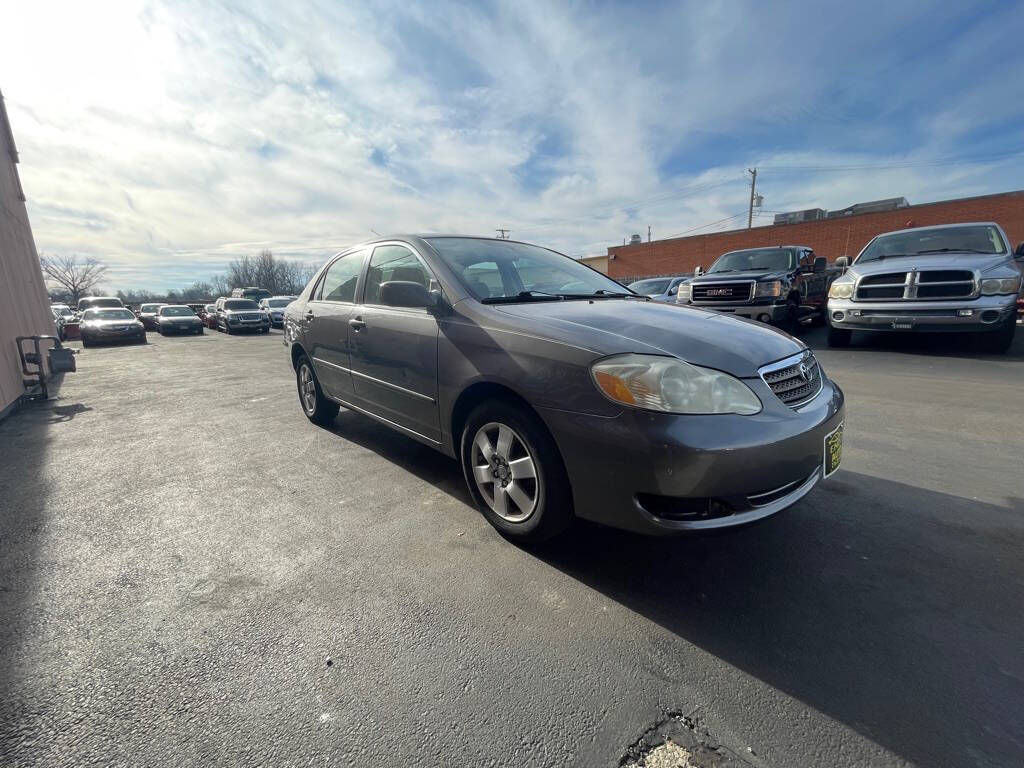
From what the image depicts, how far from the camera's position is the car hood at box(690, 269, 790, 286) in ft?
28.0

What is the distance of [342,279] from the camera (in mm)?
4043

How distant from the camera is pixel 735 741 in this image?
1384 mm

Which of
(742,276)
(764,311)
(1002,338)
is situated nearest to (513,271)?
(764,311)

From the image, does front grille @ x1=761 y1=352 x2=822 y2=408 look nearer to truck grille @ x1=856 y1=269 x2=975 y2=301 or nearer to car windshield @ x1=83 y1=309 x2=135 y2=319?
truck grille @ x1=856 y1=269 x2=975 y2=301

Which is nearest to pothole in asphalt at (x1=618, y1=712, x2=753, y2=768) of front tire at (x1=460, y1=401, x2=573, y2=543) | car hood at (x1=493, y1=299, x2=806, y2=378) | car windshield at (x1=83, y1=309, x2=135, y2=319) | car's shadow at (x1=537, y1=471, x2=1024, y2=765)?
car's shadow at (x1=537, y1=471, x2=1024, y2=765)

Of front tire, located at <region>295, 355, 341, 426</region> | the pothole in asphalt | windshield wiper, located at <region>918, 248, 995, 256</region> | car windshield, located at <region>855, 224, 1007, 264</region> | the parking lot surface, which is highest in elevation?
car windshield, located at <region>855, 224, 1007, 264</region>

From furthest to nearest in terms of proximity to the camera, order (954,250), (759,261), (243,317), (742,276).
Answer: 1. (243,317)
2. (759,261)
3. (742,276)
4. (954,250)

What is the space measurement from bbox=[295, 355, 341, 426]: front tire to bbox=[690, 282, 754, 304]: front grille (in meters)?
7.33

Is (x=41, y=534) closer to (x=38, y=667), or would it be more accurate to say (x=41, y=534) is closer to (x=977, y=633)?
(x=38, y=667)

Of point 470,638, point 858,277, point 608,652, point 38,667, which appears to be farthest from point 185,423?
point 858,277

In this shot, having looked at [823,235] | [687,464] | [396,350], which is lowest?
[687,464]

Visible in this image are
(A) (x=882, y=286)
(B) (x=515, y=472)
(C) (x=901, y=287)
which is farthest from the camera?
(A) (x=882, y=286)

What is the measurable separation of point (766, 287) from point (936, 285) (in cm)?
235

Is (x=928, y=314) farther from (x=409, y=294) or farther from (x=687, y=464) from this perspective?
(x=409, y=294)
